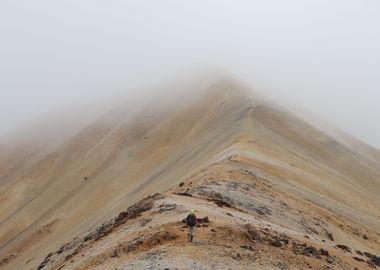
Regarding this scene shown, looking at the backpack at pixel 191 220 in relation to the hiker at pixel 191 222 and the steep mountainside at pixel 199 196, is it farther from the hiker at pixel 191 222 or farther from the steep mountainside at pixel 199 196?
the steep mountainside at pixel 199 196

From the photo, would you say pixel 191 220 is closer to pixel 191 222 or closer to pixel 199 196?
pixel 191 222

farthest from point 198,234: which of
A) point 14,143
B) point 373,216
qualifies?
point 14,143

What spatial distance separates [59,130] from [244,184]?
4967 inches

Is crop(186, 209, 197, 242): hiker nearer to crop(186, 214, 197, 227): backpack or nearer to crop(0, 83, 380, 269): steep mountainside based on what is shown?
crop(186, 214, 197, 227): backpack

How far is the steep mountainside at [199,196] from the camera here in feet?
83.1

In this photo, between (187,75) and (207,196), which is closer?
(207,196)

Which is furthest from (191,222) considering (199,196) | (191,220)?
(199,196)

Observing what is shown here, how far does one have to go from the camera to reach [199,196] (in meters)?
34.2

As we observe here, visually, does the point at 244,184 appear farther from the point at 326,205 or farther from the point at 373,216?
the point at 373,216

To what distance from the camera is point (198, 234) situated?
24.8m

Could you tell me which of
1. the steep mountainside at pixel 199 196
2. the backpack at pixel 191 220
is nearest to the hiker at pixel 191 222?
the backpack at pixel 191 220

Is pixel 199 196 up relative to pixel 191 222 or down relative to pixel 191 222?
down

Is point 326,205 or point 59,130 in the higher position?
point 326,205

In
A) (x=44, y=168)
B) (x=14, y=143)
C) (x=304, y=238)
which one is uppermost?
(x=304, y=238)
